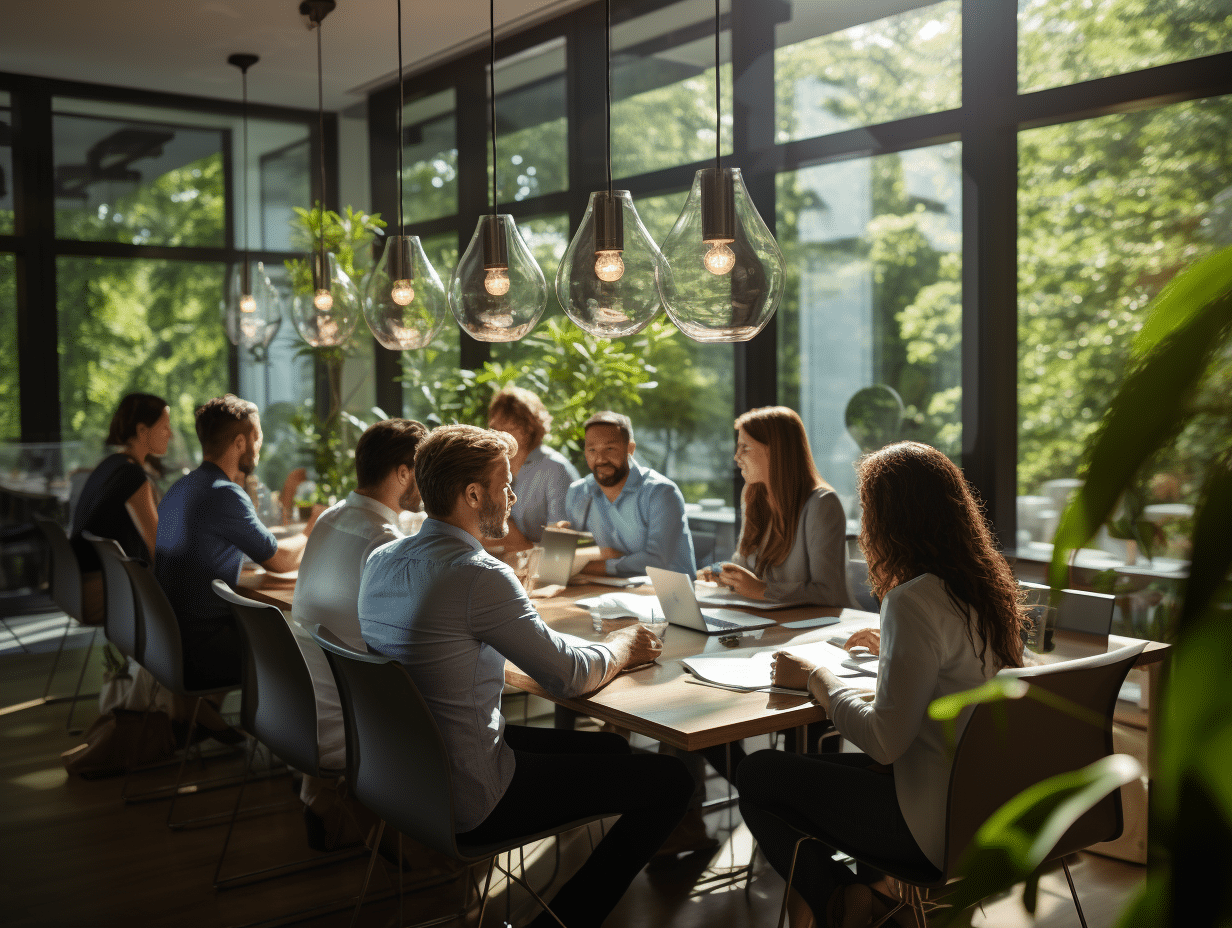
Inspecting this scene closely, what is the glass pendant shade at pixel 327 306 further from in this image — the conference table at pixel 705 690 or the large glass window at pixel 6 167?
the large glass window at pixel 6 167

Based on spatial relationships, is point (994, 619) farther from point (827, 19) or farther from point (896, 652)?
point (827, 19)

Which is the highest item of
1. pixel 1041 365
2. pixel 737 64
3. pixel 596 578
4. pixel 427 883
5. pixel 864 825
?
pixel 737 64

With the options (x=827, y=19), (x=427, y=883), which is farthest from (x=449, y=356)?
(x=427, y=883)

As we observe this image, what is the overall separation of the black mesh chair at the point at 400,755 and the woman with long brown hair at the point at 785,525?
48.5 inches

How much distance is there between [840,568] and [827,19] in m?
2.72

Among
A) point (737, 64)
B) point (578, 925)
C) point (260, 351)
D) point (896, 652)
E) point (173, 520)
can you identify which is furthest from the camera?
point (260, 351)

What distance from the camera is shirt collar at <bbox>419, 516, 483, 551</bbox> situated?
2.44 metres

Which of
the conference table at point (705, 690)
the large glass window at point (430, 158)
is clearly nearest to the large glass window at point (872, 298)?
the conference table at point (705, 690)

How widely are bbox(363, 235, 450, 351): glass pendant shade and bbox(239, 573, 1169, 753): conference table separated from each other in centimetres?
105

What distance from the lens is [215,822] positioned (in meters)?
3.73

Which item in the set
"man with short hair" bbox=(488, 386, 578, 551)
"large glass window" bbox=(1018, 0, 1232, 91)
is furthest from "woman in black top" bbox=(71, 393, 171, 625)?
"large glass window" bbox=(1018, 0, 1232, 91)

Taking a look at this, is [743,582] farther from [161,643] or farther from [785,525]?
[161,643]

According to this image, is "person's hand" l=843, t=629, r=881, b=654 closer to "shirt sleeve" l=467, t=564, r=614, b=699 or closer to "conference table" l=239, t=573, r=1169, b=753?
"conference table" l=239, t=573, r=1169, b=753

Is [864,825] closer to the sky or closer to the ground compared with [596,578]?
closer to the ground
